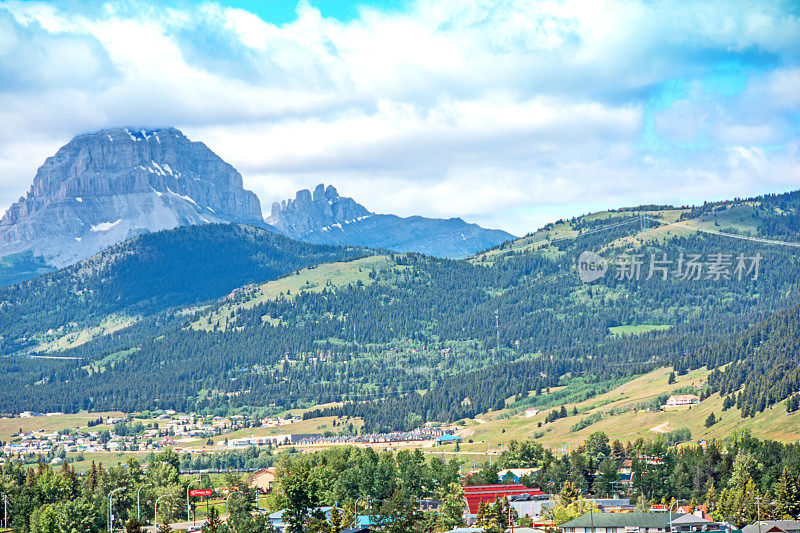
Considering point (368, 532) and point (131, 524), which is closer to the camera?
point (131, 524)

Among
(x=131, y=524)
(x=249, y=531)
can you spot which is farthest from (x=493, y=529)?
(x=131, y=524)

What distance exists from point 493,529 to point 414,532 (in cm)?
1930

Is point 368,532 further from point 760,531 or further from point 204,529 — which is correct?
point 760,531

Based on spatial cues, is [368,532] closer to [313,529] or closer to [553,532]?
[313,529]

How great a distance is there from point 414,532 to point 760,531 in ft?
185

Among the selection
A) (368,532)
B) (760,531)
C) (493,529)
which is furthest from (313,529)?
(760,531)

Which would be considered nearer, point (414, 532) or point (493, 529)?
point (493, 529)

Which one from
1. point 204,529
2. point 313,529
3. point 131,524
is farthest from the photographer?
point 313,529

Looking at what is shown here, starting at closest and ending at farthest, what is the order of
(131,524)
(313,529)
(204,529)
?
(131,524), (204,529), (313,529)

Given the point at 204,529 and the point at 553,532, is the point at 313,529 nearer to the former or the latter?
the point at 204,529

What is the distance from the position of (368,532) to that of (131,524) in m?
54.3

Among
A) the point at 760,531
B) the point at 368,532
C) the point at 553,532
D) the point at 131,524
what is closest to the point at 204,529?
the point at 131,524

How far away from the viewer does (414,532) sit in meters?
197

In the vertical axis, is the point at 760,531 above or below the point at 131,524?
below
